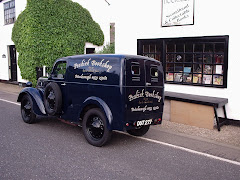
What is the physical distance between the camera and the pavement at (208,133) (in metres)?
6.53

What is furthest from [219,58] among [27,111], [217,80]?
[27,111]

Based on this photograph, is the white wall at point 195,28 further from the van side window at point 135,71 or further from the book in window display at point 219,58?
→ the van side window at point 135,71

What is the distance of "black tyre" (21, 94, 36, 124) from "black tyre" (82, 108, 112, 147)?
7.28 feet

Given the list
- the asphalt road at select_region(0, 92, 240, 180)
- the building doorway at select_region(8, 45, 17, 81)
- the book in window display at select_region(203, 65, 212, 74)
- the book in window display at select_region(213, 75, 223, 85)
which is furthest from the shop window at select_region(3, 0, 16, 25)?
the book in window display at select_region(213, 75, 223, 85)

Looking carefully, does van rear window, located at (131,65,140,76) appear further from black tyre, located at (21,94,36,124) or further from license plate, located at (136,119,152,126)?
black tyre, located at (21,94,36,124)

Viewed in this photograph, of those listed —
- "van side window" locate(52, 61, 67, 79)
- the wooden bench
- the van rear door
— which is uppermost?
"van side window" locate(52, 61, 67, 79)

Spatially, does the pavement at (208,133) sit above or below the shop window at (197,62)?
below

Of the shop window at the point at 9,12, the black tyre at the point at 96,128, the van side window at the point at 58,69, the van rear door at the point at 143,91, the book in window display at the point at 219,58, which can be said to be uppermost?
the shop window at the point at 9,12

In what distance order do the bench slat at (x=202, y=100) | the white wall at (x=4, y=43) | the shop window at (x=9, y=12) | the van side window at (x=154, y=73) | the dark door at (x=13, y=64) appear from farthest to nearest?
the dark door at (x=13, y=64) → the white wall at (x=4, y=43) → the shop window at (x=9, y=12) → the bench slat at (x=202, y=100) → the van side window at (x=154, y=73)

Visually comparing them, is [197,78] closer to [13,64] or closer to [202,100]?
[202,100]

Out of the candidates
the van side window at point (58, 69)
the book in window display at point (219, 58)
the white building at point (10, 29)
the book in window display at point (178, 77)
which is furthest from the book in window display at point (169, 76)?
the white building at point (10, 29)

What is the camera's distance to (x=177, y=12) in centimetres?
919

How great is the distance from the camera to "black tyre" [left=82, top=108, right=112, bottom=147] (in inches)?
225

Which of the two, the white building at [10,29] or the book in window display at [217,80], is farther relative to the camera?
the white building at [10,29]
